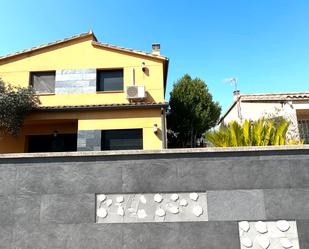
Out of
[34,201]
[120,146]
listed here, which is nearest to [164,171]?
[34,201]

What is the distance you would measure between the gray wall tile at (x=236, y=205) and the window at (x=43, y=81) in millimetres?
10909

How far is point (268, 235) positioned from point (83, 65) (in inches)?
458

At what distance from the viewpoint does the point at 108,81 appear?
45.8 feet

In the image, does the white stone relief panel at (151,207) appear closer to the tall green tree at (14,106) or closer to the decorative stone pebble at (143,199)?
the decorative stone pebble at (143,199)

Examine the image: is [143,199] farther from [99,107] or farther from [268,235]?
[99,107]

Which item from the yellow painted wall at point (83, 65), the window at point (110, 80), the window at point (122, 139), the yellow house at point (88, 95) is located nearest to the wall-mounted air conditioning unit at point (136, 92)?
the yellow house at point (88, 95)

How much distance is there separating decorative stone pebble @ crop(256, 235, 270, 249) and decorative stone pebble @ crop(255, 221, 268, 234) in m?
0.10

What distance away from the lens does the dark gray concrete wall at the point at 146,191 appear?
539 cm

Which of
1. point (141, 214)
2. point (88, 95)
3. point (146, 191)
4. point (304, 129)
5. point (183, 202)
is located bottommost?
point (141, 214)

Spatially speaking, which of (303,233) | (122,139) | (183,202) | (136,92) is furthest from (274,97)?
(183,202)

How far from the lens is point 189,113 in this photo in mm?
15375

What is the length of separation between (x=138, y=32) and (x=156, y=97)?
139 inches

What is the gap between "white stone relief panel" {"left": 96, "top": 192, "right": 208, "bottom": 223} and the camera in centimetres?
548

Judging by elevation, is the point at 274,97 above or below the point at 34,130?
above
